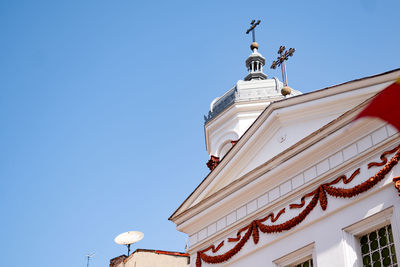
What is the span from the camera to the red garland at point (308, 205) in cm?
1227

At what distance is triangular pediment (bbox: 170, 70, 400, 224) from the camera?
45.5 ft

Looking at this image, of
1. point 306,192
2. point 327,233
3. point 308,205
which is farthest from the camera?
point 306,192

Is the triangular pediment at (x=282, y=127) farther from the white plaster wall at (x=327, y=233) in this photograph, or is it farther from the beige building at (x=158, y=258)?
the beige building at (x=158, y=258)

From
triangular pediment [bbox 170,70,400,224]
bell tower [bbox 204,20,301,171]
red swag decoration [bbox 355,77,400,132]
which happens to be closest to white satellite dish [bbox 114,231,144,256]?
bell tower [bbox 204,20,301,171]

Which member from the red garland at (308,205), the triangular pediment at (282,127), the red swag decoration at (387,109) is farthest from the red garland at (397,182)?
the red swag decoration at (387,109)

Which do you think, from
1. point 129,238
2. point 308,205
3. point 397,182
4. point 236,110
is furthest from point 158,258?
point 397,182

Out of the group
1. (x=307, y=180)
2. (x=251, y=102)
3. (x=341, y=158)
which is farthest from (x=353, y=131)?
(x=251, y=102)

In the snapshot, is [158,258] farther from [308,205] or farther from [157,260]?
[308,205]

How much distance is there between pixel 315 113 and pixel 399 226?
4128 mm

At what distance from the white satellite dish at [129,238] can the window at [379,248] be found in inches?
468

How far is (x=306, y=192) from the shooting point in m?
13.9

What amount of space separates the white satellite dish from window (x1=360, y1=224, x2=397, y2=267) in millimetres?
11899

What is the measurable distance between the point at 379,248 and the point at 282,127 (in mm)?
4595

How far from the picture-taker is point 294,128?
15.4 meters
